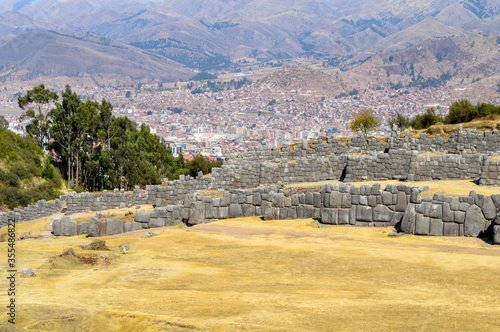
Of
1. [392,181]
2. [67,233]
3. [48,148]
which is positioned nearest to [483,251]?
[392,181]

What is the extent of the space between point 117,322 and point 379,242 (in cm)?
958

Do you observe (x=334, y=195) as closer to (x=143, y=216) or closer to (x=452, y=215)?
(x=452, y=215)

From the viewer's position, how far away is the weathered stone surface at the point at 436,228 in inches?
683

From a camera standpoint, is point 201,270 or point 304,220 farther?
point 304,220

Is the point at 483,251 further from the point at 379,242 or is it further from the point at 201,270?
the point at 201,270

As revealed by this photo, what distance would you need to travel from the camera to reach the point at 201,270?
562 inches

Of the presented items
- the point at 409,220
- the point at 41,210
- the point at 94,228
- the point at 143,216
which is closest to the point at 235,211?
the point at 143,216

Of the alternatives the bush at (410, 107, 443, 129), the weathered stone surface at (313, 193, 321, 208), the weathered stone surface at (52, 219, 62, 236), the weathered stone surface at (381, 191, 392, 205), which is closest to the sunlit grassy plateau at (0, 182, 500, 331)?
the weathered stone surface at (381, 191, 392, 205)

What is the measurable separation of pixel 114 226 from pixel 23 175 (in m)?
27.5

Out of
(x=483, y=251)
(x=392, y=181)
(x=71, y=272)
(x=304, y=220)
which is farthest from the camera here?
(x=392, y=181)

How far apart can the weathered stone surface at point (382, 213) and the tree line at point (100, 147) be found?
101 ft

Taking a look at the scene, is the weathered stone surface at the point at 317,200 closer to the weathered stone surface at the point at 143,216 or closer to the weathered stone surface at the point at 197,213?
the weathered stone surface at the point at 197,213

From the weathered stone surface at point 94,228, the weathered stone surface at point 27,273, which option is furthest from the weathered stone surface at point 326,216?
the weathered stone surface at point 27,273

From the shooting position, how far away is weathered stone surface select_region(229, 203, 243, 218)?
22.8 meters
